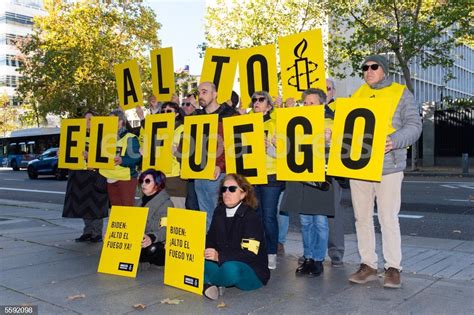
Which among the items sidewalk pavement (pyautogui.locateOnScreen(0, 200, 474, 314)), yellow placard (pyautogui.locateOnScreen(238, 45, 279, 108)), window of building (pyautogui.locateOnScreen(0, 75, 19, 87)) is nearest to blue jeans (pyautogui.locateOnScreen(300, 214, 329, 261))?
sidewalk pavement (pyautogui.locateOnScreen(0, 200, 474, 314))

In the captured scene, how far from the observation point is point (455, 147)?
2583 cm

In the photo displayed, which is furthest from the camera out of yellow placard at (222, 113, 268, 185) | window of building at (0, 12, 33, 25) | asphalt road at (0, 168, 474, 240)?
window of building at (0, 12, 33, 25)

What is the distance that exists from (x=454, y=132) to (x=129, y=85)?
72.6ft

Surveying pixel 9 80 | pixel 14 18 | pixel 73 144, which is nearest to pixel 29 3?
pixel 14 18

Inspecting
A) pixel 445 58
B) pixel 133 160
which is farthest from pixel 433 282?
pixel 445 58

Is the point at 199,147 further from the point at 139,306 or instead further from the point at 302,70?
the point at 139,306

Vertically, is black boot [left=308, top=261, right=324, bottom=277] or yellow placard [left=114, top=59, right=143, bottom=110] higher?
yellow placard [left=114, top=59, right=143, bottom=110]

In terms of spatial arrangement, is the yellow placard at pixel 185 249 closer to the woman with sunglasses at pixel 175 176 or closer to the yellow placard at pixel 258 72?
the woman with sunglasses at pixel 175 176

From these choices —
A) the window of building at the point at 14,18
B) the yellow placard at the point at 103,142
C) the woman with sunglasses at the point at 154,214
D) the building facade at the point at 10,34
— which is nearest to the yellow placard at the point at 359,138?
the woman with sunglasses at the point at 154,214

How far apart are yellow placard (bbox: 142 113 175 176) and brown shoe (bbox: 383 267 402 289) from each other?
105 inches

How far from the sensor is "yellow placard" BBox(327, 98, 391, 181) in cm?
456

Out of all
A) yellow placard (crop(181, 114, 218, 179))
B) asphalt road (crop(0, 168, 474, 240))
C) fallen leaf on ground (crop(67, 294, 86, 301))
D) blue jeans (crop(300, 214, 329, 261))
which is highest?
yellow placard (crop(181, 114, 218, 179))

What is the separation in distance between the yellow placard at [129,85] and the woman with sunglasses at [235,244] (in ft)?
10.1

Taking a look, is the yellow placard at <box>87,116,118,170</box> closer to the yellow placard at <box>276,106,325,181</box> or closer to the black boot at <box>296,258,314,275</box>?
the yellow placard at <box>276,106,325,181</box>
